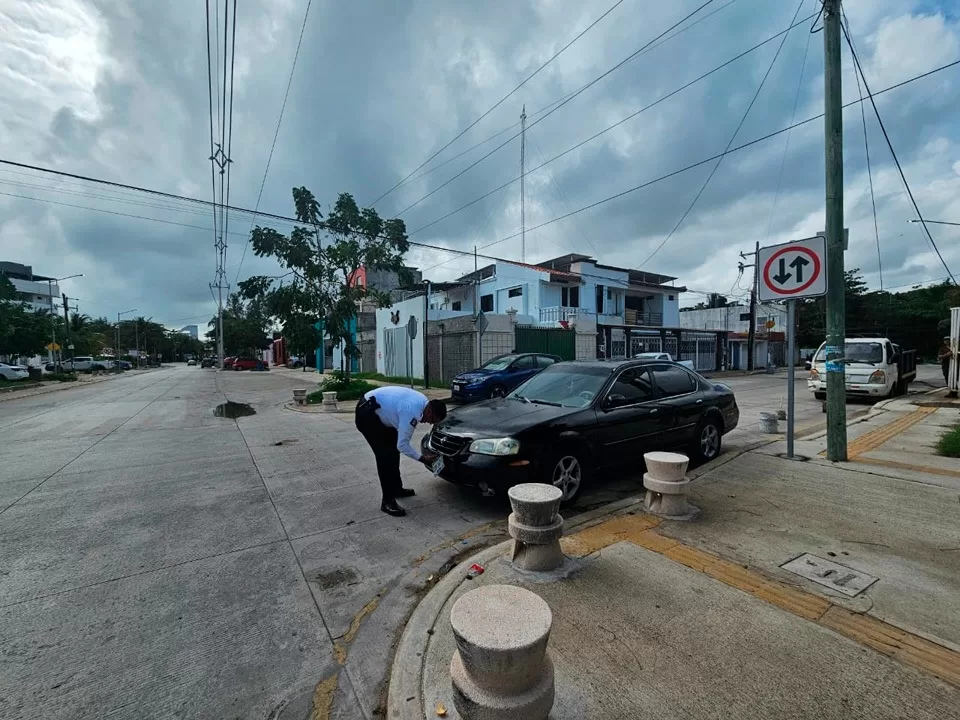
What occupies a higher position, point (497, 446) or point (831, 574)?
point (497, 446)

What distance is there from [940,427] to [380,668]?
34.4ft

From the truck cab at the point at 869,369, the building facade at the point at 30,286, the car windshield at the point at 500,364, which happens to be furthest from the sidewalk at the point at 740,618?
the building facade at the point at 30,286

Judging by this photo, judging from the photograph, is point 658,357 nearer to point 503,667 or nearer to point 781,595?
point 781,595

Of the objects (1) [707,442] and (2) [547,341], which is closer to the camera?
(1) [707,442]

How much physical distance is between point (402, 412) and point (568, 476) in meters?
1.76

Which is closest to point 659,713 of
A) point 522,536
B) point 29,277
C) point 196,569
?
point 522,536

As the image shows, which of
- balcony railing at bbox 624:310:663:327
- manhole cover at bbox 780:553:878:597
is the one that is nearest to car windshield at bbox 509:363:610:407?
manhole cover at bbox 780:553:878:597

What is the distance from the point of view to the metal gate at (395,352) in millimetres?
21797

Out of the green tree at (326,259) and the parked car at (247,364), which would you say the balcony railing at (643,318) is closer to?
the green tree at (326,259)

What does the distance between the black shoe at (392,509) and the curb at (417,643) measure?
46.8 inches

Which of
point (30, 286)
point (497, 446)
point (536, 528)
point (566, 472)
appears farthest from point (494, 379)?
point (30, 286)

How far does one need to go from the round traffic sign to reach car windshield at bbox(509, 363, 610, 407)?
2.49m

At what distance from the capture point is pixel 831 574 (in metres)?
3.04

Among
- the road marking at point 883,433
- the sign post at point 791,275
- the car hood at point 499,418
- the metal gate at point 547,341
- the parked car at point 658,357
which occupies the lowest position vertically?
the road marking at point 883,433
